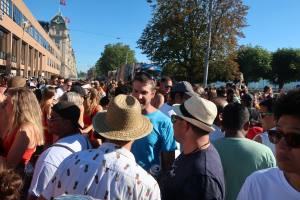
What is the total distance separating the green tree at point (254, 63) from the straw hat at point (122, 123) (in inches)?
2533

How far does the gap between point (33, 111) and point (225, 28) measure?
91.0ft

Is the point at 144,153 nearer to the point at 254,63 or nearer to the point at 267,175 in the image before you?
the point at 267,175

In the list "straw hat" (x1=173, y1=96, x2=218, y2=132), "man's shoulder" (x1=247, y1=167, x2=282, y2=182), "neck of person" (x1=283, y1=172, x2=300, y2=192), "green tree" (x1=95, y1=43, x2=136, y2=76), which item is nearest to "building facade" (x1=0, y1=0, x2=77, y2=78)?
Answer: "straw hat" (x1=173, y1=96, x2=218, y2=132)

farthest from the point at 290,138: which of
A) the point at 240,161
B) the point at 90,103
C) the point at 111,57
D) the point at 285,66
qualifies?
the point at 111,57

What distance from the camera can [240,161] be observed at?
3.59 metres

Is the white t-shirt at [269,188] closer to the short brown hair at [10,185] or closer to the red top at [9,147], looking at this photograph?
the short brown hair at [10,185]

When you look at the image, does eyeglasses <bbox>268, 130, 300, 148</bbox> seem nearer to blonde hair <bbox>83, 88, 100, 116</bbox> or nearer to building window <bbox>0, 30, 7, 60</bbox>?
blonde hair <bbox>83, 88, 100, 116</bbox>

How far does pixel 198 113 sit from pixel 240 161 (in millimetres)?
747

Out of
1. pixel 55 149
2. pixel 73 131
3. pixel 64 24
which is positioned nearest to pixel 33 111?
pixel 73 131

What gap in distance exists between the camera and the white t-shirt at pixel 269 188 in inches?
82.6

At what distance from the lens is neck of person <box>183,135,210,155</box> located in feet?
9.75

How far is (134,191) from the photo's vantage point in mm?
2322

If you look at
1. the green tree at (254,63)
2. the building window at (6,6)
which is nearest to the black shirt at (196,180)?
the building window at (6,6)

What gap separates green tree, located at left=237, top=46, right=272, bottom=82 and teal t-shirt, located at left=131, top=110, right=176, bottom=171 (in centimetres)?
6276
